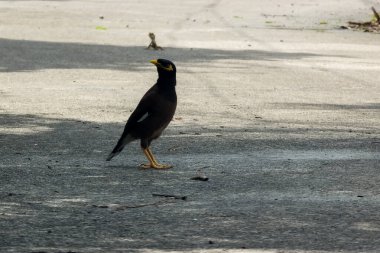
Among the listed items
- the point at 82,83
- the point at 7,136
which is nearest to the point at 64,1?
the point at 82,83

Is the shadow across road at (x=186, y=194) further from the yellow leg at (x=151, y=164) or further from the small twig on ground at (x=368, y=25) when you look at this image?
the small twig on ground at (x=368, y=25)

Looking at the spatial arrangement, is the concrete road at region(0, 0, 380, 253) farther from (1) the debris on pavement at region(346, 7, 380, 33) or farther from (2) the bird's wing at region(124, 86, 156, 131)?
(1) the debris on pavement at region(346, 7, 380, 33)

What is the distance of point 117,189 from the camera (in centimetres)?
842

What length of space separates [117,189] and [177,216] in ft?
3.59

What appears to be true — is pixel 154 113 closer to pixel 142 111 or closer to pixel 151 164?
pixel 142 111

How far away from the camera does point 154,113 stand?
930 centimetres

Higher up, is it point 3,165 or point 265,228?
point 265,228

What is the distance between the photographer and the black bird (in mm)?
9305

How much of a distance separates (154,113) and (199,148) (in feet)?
4.12

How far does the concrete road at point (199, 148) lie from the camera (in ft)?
22.9

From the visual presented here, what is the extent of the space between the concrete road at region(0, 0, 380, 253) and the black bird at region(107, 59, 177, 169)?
0.84 feet

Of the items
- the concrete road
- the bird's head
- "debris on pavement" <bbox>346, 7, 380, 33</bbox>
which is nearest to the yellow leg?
the concrete road

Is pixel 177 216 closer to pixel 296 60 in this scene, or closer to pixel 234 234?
pixel 234 234

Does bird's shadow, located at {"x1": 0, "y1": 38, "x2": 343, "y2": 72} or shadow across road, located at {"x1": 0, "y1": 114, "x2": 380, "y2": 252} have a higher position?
shadow across road, located at {"x1": 0, "y1": 114, "x2": 380, "y2": 252}
